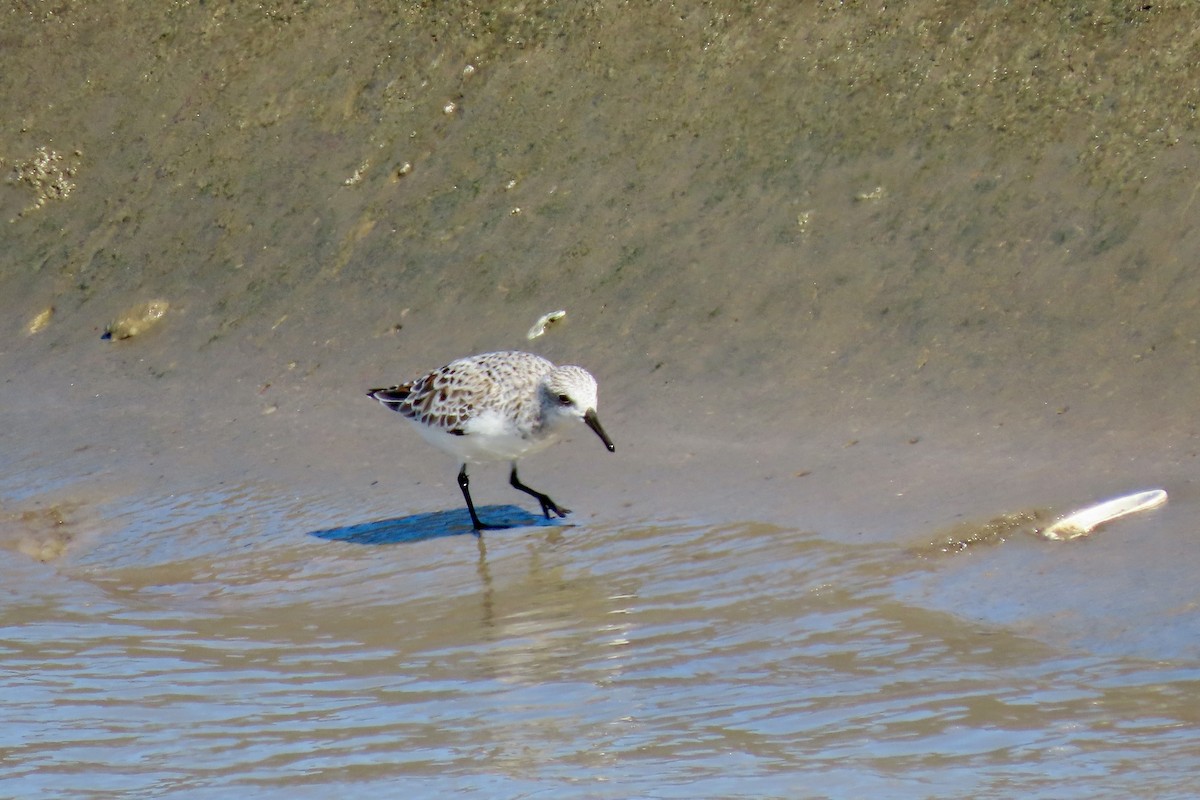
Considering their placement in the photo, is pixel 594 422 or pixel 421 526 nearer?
pixel 594 422

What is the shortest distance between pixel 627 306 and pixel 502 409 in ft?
6.20

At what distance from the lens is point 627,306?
32.8ft

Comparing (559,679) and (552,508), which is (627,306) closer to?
(552,508)

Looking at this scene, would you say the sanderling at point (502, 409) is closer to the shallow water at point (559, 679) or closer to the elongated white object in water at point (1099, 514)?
the shallow water at point (559, 679)

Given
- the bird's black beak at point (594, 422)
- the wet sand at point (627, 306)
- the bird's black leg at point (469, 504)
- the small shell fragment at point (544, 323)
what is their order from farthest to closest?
the small shell fragment at point (544, 323) < the bird's black leg at point (469, 504) < the bird's black beak at point (594, 422) < the wet sand at point (627, 306)

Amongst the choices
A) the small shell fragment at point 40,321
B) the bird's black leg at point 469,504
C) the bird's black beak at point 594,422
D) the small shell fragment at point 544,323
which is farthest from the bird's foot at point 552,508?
the small shell fragment at point 40,321

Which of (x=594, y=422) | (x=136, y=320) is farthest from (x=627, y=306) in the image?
(x=136, y=320)

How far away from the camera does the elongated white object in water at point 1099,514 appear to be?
694 centimetres

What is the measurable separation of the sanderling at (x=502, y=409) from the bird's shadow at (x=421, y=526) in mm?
95

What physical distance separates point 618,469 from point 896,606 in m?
2.54

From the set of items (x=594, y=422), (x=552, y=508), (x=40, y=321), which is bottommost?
(x=552, y=508)

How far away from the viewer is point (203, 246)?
1183 cm

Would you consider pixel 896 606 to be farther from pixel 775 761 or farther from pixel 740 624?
pixel 775 761

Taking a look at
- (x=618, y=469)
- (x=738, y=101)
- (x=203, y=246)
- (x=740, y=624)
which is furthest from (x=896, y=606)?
(x=203, y=246)
